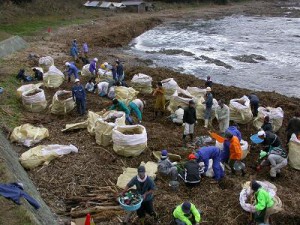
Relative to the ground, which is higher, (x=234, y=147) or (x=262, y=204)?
(x=262, y=204)

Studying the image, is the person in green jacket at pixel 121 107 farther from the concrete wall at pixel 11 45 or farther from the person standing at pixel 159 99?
the concrete wall at pixel 11 45

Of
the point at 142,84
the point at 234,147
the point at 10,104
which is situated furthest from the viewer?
the point at 142,84

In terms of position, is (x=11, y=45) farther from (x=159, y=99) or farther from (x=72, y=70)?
(x=159, y=99)

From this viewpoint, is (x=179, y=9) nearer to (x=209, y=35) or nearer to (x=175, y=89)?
(x=209, y=35)

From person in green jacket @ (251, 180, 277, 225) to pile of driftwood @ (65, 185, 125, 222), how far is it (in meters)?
2.62

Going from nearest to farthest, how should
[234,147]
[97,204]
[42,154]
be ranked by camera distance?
[97,204]
[234,147]
[42,154]

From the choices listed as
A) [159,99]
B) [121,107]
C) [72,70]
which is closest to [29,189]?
[121,107]

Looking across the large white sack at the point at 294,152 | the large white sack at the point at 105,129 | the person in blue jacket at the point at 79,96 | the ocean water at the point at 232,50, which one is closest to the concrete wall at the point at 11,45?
the ocean water at the point at 232,50

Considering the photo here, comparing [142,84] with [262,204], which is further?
[142,84]

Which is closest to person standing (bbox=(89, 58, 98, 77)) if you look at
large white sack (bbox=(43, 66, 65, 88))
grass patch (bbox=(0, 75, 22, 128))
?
large white sack (bbox=(43, 66, 65, 88))

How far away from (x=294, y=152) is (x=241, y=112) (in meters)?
2.79

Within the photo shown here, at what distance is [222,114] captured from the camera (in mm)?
12125

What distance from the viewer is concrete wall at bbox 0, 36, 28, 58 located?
20706 millimetres

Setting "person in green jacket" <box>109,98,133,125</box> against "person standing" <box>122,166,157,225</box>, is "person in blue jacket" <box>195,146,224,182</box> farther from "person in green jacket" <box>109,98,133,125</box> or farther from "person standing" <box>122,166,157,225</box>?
"person in green jacket" <box>109,98,133,125</box>
